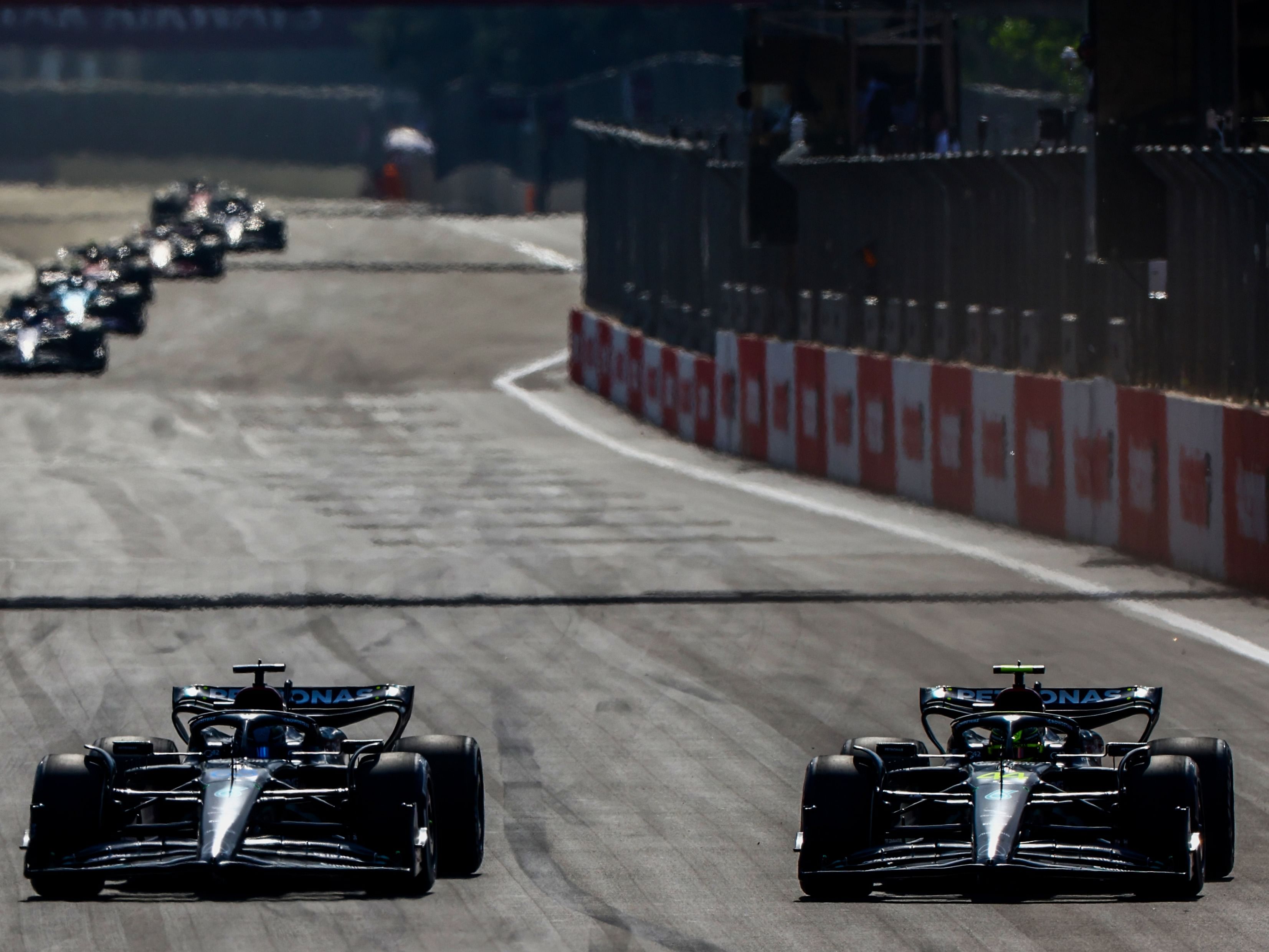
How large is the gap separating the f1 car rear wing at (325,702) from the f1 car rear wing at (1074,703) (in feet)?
6.68

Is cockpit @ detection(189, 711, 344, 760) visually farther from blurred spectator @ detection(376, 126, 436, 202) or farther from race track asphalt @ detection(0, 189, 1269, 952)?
blurred spectator @ detection(376, 126, 436, 202)

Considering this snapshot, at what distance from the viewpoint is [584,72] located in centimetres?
9500

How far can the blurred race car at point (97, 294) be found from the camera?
4247cm

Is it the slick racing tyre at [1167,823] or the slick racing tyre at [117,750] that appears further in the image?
the slick racing tyre at [117,750]

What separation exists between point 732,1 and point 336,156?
61.8 m

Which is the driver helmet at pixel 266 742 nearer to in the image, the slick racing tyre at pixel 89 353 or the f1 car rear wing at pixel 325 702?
the f1 car rear wing at pixel 325 702

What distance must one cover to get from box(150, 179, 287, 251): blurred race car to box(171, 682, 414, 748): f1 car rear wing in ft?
166

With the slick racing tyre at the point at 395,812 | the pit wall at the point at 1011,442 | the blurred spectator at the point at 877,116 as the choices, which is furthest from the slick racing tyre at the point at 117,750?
the blurred spectator at the point at 877,116

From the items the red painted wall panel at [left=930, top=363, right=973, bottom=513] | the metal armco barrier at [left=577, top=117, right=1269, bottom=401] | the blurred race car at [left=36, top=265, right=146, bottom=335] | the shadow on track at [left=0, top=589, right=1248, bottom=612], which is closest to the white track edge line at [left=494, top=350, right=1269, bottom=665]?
the shadow on track at [left=0, top=589, right=1248, bottom=612]

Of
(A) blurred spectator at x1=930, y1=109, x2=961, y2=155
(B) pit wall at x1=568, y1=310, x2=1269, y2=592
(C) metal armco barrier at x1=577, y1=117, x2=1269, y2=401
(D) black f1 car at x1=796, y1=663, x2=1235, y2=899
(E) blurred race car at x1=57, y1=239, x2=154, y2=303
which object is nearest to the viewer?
(D) black f1 car at x1=796, y1=663, x2=1235, y2=899

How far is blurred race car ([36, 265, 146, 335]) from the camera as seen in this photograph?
1672 inches

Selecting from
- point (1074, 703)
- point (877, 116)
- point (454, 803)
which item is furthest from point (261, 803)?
point (877, 116)

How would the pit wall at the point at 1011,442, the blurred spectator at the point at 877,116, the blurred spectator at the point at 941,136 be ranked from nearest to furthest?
1. the pit wall at the point at 1011,442
2. the blurred spectator at the point at 941,136
3. the blurred spectator at the point at 877,116

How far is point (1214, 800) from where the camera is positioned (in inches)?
377
